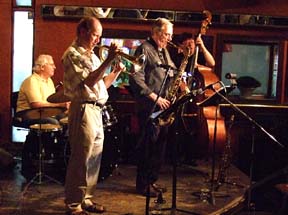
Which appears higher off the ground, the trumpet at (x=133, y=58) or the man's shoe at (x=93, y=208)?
→ the trumpet at (x=133, y=58)

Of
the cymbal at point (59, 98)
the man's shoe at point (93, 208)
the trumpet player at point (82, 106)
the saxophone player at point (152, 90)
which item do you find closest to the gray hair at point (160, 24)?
the saxophone player at point (152, 90)

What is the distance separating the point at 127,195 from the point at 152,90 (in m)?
1.16

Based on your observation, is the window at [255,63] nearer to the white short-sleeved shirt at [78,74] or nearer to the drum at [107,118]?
the drum at [107,118]

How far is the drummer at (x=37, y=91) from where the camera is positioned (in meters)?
6.02

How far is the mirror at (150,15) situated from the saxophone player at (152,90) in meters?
2.12

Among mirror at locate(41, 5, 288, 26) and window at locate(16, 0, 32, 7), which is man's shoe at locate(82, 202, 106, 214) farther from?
window at locate(16, 0, 32, 7)

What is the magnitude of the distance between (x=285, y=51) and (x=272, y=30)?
36 cm

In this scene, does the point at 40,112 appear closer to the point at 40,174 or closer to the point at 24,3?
the point at 40,174

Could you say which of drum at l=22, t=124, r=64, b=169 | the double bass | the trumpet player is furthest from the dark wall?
the trumpet player

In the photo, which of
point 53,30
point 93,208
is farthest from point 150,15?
point 93,208

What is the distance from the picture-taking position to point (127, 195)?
18.6ft

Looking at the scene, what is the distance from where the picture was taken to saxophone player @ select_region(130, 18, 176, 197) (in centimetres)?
539

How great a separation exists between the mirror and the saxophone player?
212 cm

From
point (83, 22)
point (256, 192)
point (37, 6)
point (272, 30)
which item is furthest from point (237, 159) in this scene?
point (83, 22)
